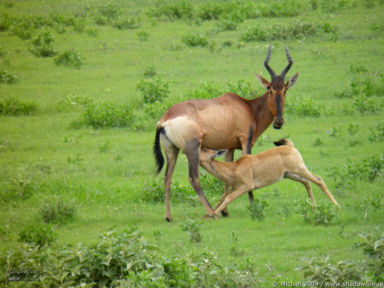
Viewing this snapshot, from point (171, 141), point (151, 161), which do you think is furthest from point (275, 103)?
point (151, 161)

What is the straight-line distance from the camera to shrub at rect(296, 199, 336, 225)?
31.9ft

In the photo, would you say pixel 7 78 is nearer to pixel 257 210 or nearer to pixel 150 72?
pixel 150 72

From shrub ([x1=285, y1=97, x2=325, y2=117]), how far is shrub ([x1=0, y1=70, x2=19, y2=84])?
27.8 ft

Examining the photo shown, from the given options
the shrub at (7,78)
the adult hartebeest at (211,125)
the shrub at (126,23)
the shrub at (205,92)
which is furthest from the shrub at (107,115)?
the shrub at (126,23)

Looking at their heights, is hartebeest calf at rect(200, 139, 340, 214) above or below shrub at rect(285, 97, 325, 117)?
above

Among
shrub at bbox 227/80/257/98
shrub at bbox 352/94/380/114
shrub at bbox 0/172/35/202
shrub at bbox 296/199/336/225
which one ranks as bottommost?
shrub at bbox 0/172/35/202

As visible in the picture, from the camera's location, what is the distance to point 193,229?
31.1 ft

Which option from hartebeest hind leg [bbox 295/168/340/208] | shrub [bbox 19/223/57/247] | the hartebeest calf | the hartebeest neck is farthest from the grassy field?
the hartebeest neck

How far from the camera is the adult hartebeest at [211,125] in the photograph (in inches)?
413

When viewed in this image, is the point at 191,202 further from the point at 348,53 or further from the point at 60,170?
the point at 348,53

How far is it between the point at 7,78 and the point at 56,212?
10090 millimetres

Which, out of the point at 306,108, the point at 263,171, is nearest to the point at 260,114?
the point at 263,171

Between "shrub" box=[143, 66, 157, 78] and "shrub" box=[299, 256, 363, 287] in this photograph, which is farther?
"shrub" box=[143, 66, 157, 78]

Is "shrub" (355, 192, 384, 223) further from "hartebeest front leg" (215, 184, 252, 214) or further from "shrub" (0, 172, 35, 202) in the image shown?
"shrub" (0, 172, 35, 202)
